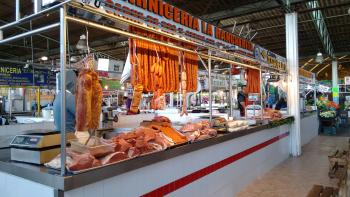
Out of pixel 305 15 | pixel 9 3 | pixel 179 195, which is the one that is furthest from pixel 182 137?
pixel 305 15

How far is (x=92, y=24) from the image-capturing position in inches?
91.2

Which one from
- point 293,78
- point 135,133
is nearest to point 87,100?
point 135,133

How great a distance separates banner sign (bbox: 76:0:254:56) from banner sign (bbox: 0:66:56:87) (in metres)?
5.16

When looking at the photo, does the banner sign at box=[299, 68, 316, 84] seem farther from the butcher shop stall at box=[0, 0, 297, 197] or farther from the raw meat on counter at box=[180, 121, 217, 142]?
the raw meat on counter at box=[180, 121, 217, 142]

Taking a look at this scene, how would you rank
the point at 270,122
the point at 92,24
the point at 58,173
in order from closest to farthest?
the point at 58,173
the point at 92,24
the point at 270,122

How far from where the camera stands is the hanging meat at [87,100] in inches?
97.4

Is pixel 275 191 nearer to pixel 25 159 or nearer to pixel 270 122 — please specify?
pixel 270 122

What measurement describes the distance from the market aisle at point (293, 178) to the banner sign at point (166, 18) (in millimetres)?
2485

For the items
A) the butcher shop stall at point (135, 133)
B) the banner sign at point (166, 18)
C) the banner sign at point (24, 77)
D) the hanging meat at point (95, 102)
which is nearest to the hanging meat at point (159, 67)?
the butcher shop stall at point (135, 133)

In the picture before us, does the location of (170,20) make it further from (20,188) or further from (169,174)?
(20,188)

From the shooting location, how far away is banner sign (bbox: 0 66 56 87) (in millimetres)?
7316

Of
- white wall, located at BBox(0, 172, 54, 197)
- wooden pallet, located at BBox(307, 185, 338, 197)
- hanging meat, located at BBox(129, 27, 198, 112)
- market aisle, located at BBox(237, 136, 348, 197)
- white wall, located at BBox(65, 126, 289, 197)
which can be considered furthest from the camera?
market aisle, located at BBox(237, 136, 348, 197)

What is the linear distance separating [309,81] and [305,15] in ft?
9.47

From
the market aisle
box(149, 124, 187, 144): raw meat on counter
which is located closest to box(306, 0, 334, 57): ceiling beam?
the market aisle
